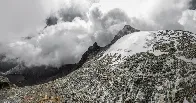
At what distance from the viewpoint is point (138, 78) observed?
13112 centimetres

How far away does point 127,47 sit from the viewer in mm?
173625

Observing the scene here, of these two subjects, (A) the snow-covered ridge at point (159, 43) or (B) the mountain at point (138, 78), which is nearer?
(B) the mountain at point (138, 78)

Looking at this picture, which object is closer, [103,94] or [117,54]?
[103,94]

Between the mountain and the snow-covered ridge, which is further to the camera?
the snow-covered ridge

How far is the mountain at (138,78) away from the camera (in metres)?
118

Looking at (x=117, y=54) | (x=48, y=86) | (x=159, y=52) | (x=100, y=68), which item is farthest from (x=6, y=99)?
(x=159, y=52)

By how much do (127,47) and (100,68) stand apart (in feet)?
82.9

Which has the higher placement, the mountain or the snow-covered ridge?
the snow-covered ridge

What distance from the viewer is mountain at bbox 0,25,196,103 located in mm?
117812

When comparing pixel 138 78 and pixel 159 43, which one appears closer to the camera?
pixel 138 78

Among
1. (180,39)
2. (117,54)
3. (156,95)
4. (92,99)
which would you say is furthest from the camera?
(117,54)

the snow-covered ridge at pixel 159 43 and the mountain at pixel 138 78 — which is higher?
the snow-covered ridge at pixel 159 43

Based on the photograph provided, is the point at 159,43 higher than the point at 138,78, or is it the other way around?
the point at 159,43

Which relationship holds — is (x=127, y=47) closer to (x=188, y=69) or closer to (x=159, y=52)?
(x=159, y=52)
